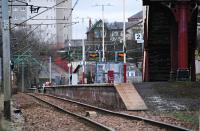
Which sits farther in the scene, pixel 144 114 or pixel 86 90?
pixel 86 90

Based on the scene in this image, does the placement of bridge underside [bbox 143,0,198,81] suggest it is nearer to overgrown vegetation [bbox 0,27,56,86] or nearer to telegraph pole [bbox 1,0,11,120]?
telegraph pole [bbox 1,0,11,120]

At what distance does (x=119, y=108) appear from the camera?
24516 millimetres

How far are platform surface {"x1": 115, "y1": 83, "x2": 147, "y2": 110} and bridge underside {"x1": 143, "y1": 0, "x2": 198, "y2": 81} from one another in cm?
485

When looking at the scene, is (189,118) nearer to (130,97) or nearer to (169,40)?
(130,97)

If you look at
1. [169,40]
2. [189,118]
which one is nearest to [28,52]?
[169,40]

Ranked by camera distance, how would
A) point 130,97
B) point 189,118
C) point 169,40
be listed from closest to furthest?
1. point 189,118
2. point 130,97
3. point 169,40

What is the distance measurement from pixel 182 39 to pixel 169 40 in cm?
354

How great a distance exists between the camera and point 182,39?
28.1 metres

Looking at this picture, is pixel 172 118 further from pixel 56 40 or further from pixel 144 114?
pixel 56 40

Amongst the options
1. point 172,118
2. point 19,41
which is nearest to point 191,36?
point 172,118

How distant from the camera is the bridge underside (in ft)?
92.1

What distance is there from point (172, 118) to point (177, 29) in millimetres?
12465

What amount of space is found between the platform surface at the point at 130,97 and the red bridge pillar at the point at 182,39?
4557 mm

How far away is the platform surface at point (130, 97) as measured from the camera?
22.6 meters
